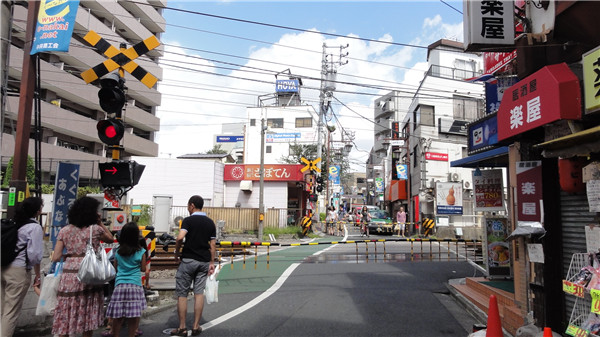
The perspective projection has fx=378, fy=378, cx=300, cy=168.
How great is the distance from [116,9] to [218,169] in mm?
17775

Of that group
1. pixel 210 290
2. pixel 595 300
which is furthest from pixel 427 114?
pixel 595 300

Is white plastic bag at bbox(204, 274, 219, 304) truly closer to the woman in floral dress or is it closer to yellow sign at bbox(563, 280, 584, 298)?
the woman in floral dress

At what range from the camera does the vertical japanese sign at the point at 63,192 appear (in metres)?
7.39

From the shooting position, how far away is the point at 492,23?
242 inches

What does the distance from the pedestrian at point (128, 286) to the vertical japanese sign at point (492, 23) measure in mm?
5951

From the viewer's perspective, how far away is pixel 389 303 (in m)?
7.12

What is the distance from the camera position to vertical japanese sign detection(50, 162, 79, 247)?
7.39 metres

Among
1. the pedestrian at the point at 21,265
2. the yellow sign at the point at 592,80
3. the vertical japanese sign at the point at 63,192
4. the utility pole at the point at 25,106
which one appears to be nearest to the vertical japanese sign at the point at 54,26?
the utility pole at the point at 25,106

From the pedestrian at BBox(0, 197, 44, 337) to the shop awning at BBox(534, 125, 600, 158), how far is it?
641cm

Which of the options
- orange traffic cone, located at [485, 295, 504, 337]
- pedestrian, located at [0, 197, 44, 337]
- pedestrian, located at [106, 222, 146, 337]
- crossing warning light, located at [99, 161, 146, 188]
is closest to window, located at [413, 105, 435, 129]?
orange traffic cone, located at [485, 295, 504, 337]

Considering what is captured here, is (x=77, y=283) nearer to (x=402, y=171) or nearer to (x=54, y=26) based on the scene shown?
(x=54, y=26)

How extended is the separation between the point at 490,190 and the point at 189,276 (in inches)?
257

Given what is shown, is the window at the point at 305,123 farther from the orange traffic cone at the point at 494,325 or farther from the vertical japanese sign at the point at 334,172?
the orange traffic cone at the point at 494,325

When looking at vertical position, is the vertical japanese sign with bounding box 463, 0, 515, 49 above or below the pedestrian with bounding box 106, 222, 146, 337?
above
